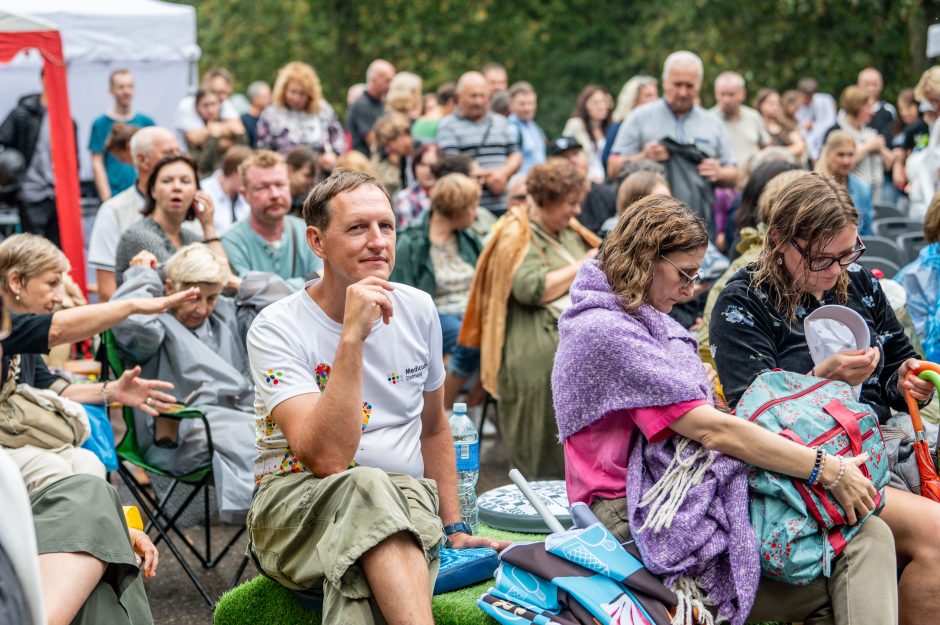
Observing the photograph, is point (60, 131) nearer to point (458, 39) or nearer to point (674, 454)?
point (674, 454)

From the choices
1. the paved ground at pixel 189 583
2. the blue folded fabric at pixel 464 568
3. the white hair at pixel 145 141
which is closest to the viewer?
the blue folded fabric at pixel 464 568

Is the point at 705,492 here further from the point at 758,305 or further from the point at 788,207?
the point at 788,207

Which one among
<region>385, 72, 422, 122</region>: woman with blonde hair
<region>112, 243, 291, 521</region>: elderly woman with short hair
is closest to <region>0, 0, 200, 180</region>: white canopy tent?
<region>385, 72, 422, 122</region>: woman with blonde hair

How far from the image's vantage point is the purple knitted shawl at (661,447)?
109 inches

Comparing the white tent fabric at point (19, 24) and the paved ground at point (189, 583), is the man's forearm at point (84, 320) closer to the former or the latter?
the paved ground at point (189, 583)

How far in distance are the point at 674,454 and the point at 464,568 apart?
2.17 ft

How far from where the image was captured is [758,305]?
10.9 feet

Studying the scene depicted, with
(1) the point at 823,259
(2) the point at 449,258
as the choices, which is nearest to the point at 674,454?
(1) the point at 823,259

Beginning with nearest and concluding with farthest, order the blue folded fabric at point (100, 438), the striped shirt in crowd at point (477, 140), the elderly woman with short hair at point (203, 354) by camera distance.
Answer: the blue folded fabric at point (100, 438) < the elderly woman with short hair at point (203, 354) < the striped shirt in crowd at point (477, 140)

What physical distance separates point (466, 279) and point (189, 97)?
5498 millimetres

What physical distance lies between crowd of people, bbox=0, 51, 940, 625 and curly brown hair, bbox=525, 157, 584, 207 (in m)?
0.02

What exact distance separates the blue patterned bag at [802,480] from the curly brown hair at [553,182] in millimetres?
2731

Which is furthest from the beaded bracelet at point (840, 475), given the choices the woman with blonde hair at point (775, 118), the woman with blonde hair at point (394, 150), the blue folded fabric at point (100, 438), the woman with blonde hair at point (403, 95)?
the woman with blonde hair at point (775, 118)

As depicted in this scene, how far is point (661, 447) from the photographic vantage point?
290 cm
